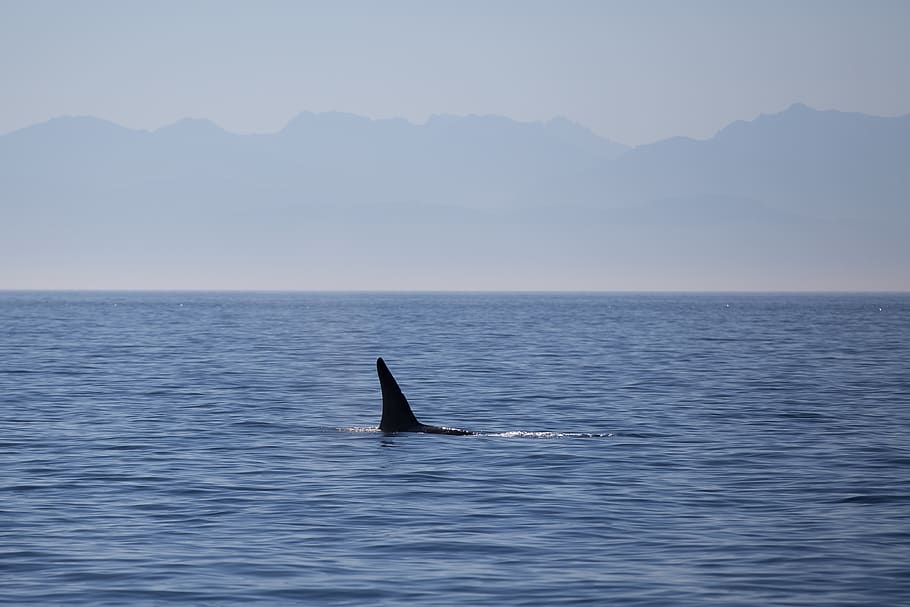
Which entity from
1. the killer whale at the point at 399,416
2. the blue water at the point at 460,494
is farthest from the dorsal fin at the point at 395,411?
the blue water at the point at 460,494

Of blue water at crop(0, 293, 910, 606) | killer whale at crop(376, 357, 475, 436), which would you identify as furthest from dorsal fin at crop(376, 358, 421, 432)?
blue water at crop(0, 293, 910, 606)

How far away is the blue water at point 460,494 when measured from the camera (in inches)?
531

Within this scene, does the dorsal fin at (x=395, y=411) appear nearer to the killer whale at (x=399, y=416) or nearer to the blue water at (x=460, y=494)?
the killer whale at (x=399, y=416)

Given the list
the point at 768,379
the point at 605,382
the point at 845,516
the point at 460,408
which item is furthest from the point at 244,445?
the point at 768,379

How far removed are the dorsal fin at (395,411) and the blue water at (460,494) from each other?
14.7 inches

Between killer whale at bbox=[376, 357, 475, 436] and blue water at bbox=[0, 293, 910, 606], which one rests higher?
killer whale at bbox=[376, 357, 475, 436]

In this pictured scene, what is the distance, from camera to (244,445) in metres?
24.7

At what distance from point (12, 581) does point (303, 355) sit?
48.9 meters

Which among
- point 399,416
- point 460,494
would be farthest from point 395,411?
point 460,494

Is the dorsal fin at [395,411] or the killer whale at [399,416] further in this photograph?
the killer whale at [399,416]

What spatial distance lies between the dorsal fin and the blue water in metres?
0.37

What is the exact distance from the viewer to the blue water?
1349cm

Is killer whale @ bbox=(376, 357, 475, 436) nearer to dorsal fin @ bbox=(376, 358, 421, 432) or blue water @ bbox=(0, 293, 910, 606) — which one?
dorsal fin @ bbox=(376, 358, 421, 432)

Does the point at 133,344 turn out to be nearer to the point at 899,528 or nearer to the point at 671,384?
the point at 671,384
